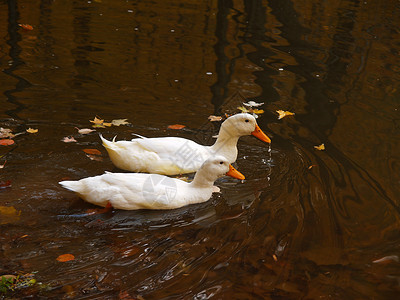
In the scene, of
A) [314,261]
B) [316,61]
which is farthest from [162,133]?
[316,61]

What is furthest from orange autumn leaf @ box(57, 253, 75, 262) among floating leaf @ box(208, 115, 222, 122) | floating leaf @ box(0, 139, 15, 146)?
floating leaf @ box(208, 115, 222, 122)

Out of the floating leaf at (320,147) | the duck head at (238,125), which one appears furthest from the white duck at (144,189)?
the floating leaf at (320,147)

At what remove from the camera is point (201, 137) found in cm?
676

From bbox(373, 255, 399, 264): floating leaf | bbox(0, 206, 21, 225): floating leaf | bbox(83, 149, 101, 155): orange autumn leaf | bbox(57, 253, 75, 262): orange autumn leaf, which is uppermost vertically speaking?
bbox(83, 149, 101, 155): orange autumn leaf

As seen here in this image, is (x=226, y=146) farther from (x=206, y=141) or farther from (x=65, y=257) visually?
(x=65, y=257)

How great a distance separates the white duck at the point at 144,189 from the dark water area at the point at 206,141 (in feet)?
0.39

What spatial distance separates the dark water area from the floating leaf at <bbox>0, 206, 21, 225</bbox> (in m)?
0.03

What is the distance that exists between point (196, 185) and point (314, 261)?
151 cm

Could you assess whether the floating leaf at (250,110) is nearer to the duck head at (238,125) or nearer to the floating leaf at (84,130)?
the duck head at (238,125)

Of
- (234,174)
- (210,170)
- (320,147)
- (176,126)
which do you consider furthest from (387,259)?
(176,126)

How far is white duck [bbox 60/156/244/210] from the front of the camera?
4.74 metres

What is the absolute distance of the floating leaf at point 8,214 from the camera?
442 cm

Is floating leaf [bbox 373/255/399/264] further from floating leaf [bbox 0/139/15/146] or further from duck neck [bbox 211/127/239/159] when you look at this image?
floating leaf [bbox 0/139/15/146]

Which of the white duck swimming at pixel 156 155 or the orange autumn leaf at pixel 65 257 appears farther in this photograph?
the white duck swimming at pixel 156 155
